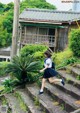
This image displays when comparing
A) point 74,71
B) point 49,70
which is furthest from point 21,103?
point 74,71

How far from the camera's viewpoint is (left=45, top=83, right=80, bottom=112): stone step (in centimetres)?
726

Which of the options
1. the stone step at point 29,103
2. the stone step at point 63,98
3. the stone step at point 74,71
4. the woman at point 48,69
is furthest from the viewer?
the stone step at point 74,71

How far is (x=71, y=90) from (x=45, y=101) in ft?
2.59

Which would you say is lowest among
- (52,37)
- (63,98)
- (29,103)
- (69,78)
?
(29,103)

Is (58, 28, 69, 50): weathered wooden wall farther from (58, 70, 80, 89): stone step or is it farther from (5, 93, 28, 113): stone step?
(5, 93, 28, 113): stone step

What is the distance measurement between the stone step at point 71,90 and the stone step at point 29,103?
96cm

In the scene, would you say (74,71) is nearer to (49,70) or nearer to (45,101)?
(49,70)

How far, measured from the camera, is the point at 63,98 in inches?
311

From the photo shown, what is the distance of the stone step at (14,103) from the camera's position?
8.35 metres

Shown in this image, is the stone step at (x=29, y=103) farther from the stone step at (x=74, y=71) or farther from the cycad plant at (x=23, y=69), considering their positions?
the stone step at (x=74, y=71)

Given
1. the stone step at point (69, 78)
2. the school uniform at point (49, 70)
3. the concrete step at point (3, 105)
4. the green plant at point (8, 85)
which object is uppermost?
the school uniform at point (49, 70)

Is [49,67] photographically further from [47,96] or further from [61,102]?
[61,102]

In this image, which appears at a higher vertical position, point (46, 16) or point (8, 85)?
point (46, 16)

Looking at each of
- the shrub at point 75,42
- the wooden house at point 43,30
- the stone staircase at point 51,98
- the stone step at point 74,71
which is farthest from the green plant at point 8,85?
the wooden house at point 43,30
